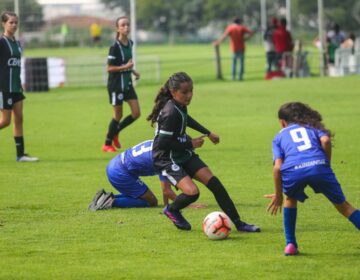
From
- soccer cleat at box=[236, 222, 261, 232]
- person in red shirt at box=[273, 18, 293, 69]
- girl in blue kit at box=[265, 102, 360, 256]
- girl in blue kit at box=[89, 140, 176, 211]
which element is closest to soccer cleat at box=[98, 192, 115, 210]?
girl in blue kit at box=[89, 140, 176, 211]

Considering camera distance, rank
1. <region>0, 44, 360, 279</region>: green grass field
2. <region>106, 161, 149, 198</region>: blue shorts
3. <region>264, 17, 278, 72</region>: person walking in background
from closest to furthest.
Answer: <region>0, 44, 360, 279</region>: green grass field → <region>106, 161, 149, 198</region>: blue shorts → <region>264, 17, 278, 72</region>: person walking in background

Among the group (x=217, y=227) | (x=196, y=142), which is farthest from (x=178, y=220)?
(x=196, y=142)

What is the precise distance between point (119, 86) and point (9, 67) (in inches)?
90.2

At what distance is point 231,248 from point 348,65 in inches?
1098

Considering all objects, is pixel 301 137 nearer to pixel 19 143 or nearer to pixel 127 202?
pixel 127 202

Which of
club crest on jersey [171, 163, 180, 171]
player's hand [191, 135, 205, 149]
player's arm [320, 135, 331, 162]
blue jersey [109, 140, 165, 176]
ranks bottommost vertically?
blue jersey [109, 140, 165, 176]

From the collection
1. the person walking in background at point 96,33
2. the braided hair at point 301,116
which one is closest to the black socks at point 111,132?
the braided hair at point 301,116

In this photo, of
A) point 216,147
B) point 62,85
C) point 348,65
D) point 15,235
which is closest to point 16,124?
point 216,147

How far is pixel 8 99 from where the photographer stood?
1577 cm

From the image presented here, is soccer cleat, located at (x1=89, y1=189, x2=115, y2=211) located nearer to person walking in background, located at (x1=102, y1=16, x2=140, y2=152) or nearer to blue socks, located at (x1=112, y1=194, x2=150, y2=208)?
blue socks, located at (x1=112, y1=194, x2=150, y2=208)

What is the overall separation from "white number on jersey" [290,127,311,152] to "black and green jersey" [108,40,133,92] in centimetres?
893

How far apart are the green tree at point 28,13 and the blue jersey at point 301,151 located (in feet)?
93.6

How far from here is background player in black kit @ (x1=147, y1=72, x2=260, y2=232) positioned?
974 cm

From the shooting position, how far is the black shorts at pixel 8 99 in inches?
619
